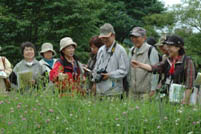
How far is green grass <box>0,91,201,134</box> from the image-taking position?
4140 millimetres

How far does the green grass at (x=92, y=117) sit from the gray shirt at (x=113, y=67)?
1.94 ft

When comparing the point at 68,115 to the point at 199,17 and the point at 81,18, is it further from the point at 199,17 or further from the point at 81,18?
the point at 199,17

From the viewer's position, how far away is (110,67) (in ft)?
19.8

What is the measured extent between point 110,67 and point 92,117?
1.61 m

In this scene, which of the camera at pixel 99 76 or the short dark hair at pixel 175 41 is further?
the camera at pixel 99 76

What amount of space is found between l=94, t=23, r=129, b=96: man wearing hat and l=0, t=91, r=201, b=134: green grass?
1.92ft

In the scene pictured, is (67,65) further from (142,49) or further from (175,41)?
(175,41)

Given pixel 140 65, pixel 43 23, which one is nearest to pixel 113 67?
pixel 140 65

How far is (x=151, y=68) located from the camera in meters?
5.75

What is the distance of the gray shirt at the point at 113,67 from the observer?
5.93 m

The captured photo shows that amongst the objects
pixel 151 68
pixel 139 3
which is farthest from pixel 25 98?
pixel 139 3

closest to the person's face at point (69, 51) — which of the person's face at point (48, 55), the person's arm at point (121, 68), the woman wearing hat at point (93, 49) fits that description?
the woman wearing hat at point (93, 49)

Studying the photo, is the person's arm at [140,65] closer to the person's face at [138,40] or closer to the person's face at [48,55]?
the person's face at [138,40]

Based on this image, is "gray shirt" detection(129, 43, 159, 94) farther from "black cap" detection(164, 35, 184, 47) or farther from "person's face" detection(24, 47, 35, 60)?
"person's face" detection(24, 47, 35, 60)
